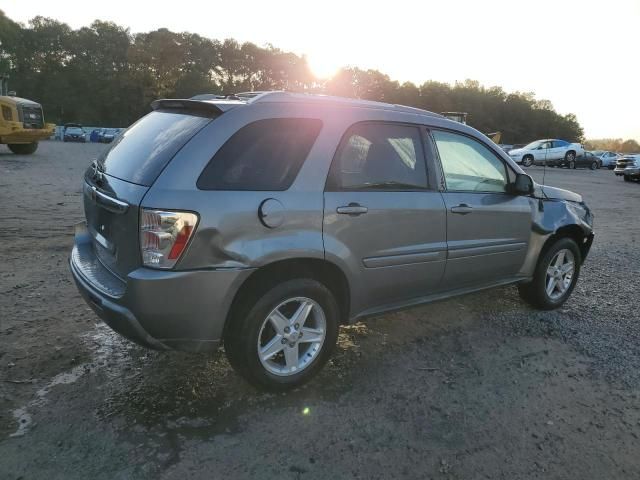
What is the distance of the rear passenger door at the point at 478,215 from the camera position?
12.0 feet

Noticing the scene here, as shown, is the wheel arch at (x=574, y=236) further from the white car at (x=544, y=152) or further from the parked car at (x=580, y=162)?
the parked car at (x=580, y=162)

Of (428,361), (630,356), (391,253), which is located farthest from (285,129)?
(630,356)

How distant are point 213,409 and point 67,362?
3.81 ft

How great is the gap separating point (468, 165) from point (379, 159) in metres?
0.97

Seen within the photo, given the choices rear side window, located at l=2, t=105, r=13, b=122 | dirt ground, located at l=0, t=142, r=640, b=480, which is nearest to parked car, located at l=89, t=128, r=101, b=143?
rear side window, located at l=2, t=105, r=13, b=122

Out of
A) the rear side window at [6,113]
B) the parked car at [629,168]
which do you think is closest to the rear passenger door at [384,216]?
the rear side window at [6,113]

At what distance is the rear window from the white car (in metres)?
29.2

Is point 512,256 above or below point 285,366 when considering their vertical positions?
above

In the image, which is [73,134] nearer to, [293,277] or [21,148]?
[21,148]

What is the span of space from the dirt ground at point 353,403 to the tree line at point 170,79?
223ft

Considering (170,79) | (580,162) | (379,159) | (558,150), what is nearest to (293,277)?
(379,159)

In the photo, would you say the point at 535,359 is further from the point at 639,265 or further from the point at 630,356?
the point at 639,265

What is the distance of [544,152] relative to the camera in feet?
95.4

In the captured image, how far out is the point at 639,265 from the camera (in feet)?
21.3
